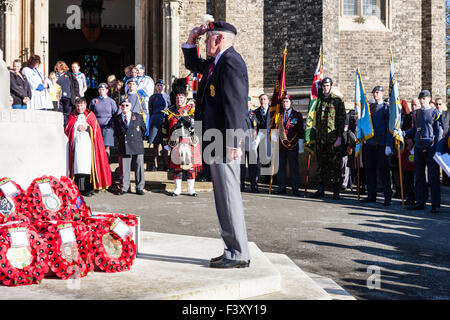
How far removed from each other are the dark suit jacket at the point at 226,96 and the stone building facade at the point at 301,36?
40.8 feet

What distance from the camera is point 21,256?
382 centimetres

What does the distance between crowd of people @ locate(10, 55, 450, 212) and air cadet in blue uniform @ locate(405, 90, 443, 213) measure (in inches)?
0.6

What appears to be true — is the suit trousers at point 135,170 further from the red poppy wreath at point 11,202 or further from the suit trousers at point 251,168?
the red poppy wreath at point 11,202

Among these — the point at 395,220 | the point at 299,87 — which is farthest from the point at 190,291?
the point at 299,87

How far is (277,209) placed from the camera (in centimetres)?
928

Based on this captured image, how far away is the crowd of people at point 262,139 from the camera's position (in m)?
9.85

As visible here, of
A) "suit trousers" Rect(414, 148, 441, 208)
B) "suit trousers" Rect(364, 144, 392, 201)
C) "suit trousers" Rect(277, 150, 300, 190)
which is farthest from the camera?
"suit trousers" Rect(277, 150, 300, 190)

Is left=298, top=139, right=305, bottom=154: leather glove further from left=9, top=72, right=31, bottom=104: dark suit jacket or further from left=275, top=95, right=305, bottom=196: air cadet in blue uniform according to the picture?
left=9, top=72, right=31, bottom=104: dark suit jacket

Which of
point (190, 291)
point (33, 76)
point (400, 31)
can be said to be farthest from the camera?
point (400, 31)

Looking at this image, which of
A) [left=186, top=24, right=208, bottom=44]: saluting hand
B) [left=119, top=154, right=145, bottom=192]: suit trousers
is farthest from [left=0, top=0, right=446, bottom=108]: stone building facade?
[left=186, top=24, right=208, bottom=44]: saluting hand

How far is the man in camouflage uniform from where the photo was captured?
35.8 ft
